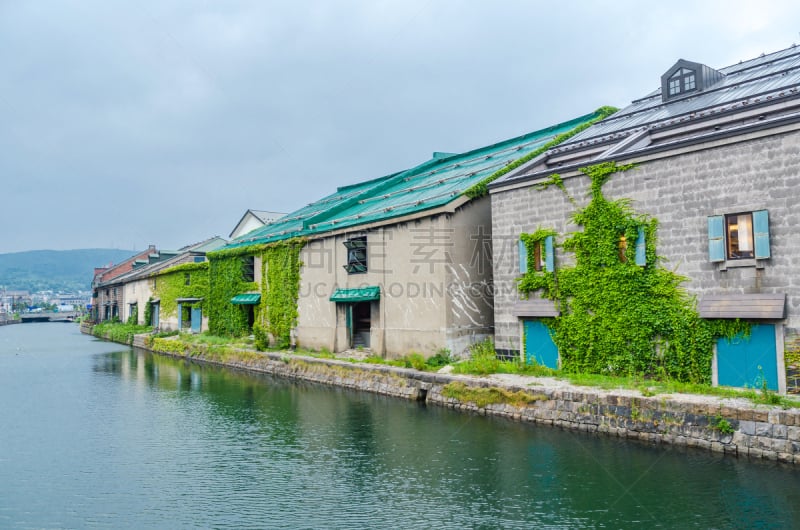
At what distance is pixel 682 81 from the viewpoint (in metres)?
20.2

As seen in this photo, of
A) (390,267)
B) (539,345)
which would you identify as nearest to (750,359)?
(539,345)

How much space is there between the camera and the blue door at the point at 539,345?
16550mm

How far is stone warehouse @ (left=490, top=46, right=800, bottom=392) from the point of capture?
39.8 feet

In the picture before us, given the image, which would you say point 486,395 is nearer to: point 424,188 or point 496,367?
point 496,367

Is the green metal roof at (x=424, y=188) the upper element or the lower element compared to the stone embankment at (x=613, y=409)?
upper

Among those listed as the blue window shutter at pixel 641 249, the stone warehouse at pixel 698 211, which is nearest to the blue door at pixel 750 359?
the stone warehouse at pixel 698 211

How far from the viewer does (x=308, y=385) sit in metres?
21.3

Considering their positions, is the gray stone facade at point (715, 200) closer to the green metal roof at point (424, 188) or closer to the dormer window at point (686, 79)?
the green metal roof at point (424, 188)

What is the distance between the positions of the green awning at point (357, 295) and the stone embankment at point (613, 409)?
3204 mm

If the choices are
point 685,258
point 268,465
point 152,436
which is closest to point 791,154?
point 685,258

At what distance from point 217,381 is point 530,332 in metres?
12.9

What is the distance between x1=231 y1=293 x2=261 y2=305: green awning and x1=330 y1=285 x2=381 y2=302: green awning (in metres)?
7.16

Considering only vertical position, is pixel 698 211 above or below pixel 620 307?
above

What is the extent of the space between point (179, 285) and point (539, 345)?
3100cm
